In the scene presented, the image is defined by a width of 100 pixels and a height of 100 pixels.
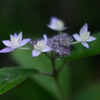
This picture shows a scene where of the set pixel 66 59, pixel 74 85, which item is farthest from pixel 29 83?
pixel 66 59

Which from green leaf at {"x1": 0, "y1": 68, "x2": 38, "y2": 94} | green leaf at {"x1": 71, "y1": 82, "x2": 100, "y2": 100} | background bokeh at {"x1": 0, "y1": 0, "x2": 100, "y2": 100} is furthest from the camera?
background bokeh at {"x1": 0, "y1": 0, "x2": 100, "y2": 100}

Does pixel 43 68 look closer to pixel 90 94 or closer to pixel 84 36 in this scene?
pixel 90 94

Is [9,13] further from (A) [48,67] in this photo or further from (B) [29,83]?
(A) [48,67]

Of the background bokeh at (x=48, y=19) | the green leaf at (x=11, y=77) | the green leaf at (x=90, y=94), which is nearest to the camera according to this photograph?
the green leaf at (x=11, y=77)

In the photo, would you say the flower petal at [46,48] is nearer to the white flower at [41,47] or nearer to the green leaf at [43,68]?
the white flower at [41,47]

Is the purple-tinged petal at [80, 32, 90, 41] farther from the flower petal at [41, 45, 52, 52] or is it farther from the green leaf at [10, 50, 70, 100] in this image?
the green leaf at [10, 50, 70, 100]

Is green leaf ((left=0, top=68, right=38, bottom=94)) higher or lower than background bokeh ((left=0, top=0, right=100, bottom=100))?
lower

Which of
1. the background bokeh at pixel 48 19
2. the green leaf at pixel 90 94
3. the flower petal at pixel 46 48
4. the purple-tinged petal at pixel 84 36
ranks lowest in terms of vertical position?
the green leaf at pixel 90 94

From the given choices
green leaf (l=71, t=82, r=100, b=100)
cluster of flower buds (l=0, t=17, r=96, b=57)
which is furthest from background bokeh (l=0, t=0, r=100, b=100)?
cluster of flower buds (l=0, t=17, r=96, b=57)

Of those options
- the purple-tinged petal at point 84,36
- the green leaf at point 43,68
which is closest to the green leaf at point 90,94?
the green leaf at point 43,68
